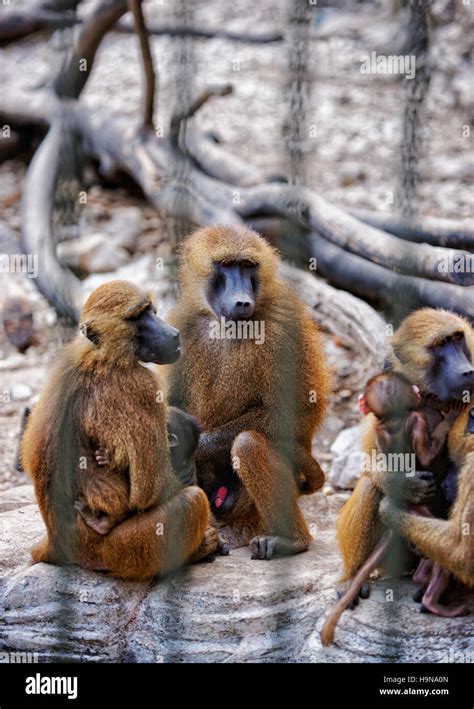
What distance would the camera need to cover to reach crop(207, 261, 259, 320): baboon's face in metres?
4.27

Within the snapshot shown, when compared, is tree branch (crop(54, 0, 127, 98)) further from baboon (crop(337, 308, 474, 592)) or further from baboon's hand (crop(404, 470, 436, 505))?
baboon's hand (crop(404, 470, 436, 505))

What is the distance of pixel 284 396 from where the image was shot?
4.38 m

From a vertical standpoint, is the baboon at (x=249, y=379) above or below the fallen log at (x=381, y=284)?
below

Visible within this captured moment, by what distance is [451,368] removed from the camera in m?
3.73

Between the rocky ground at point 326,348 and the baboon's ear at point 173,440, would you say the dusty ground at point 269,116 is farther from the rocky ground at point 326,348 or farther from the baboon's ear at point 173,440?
the baboon's ear at point 173,440

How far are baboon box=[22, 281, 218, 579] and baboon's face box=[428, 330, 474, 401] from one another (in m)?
0.92

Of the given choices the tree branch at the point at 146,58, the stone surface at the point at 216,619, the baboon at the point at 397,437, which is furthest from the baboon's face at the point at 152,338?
the tree branch at the point at 146,58

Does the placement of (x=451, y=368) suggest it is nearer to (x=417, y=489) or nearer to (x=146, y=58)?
(x=417, y=489)

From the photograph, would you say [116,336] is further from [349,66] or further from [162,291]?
[349,66]

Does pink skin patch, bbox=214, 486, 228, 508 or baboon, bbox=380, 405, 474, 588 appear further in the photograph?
pink skin patch, bbox=214, 486, 228, 508

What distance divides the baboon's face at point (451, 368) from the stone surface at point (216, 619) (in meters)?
0.70

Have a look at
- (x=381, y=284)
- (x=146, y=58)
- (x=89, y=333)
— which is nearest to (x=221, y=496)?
(x=89, y=333)

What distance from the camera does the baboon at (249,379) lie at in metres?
4.29

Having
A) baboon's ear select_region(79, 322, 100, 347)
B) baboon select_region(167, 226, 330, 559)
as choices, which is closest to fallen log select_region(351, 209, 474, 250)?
baboon select_region(167, 226, 330, 559)
